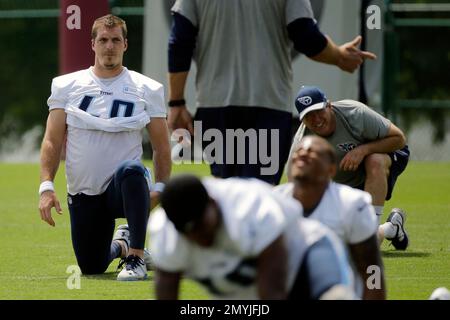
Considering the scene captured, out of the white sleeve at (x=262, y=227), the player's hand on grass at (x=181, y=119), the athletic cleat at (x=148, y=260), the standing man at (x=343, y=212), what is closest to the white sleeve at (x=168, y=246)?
the white sleeve at (x=262, y=227)

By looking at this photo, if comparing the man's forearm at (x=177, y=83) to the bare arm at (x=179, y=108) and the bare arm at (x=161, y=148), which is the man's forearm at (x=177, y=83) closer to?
the bare arm at (x=179, y=108)

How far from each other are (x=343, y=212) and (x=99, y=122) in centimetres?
257

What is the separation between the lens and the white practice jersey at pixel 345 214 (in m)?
5.93

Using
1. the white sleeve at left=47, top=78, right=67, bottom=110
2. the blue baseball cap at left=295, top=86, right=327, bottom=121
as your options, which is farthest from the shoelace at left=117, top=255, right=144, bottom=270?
the blue baseball cap at left=295, top=86, right=327, bottom=121

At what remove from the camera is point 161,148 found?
8195mm

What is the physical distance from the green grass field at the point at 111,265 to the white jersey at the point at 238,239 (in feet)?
6.04

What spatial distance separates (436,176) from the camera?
1658 centimetres

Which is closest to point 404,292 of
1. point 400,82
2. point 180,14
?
point 180,14

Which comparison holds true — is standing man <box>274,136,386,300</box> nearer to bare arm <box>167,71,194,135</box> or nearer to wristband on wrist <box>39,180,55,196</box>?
bare arm <box>167,71,194,135</box>

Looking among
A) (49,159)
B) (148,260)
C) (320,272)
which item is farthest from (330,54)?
(148,260)

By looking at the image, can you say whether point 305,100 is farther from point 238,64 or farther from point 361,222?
point 361,222
